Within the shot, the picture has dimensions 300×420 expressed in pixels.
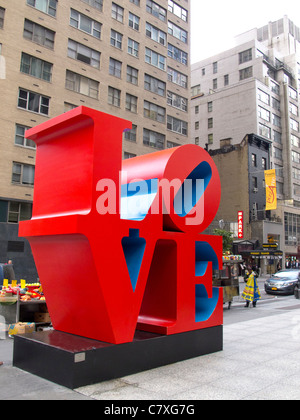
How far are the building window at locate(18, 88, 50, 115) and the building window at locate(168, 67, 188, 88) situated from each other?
16933 mm

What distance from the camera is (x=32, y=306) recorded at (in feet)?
33.3

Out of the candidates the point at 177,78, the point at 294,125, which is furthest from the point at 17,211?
the point at 294,125

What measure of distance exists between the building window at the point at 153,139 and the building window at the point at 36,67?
35.9 feet

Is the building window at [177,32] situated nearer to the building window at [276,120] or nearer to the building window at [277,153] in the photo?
the building window at [276,120]

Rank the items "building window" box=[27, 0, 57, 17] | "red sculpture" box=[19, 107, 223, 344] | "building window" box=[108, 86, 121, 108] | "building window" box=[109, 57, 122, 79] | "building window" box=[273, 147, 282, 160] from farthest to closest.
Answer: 1. "building window" box=[273, 147, 282, 160]
2. "building window" box=[109, 57, 122, 79]
3. "building window" box=[108, 86, 121, 108]
4. "building window" box=[27, 0, 57, 17]
5. "red sculpture" box=[19, 107, 223, 344]

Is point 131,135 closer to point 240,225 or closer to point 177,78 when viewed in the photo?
point 177,78

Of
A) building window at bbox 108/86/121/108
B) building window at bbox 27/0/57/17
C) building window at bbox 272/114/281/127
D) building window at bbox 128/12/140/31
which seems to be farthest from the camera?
building window at bbox 272/114/281/127

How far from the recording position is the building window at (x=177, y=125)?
130 ft

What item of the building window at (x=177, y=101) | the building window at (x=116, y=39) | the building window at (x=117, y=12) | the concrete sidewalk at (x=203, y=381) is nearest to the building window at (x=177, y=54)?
the building window at (x=177, y=101)

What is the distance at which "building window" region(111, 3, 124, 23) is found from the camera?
3356cm

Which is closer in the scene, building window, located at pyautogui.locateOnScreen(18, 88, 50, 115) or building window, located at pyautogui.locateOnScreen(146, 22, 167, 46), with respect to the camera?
building window, located at pyautogui.locateOnScreen(18, 88, 50, 115)

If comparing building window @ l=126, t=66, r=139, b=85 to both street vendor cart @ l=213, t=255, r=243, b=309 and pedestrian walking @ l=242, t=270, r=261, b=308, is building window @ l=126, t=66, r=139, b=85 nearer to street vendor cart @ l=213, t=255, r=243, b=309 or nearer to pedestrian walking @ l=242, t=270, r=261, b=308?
street vendor cart @ l=213, t=255, r=243, b=309

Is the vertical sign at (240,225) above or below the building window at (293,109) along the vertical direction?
below

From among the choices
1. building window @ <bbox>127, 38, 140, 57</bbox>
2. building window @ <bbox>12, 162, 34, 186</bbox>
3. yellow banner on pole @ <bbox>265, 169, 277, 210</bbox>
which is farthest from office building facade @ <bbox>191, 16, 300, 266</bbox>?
building window @ <bbox>12, 162, 34, 186</bbox>
